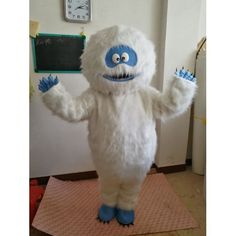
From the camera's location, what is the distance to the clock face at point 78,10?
1256 millimetres

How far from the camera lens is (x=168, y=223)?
118 centimetres

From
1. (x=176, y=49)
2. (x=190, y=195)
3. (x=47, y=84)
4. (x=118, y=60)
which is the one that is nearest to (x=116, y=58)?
(x=118, y=60)

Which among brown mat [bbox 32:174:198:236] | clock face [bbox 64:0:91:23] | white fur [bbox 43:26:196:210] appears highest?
clock face [bbox 64:0:91:23]

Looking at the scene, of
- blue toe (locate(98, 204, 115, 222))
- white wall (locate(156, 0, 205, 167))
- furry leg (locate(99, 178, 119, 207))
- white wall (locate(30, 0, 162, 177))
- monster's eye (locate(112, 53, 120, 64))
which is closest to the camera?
monster's eye (locate(112, 53, 120, 64))

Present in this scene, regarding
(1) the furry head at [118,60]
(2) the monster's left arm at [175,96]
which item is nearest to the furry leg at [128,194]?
(2) the monster's left arm at [175,96]

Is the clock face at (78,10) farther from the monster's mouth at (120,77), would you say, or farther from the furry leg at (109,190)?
the furry leg at (109,190)

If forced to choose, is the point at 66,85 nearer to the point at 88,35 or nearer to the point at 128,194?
the point at 88,35

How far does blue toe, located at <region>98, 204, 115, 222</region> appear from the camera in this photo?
1159 millimetres

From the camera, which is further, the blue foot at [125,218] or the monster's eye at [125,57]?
the blue foot at [125,218]

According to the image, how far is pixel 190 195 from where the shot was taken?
1434 mm

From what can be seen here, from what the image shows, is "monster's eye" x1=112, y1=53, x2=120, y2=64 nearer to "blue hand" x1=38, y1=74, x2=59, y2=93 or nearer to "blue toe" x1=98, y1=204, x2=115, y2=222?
"blue hand" x1=38, y1=74, x2=59, y2=93

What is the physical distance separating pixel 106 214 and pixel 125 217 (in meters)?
0.10

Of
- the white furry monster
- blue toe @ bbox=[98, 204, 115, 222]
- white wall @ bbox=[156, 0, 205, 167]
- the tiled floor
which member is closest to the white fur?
the white furry monster

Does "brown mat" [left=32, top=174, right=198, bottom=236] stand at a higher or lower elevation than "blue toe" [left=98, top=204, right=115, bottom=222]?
lower
